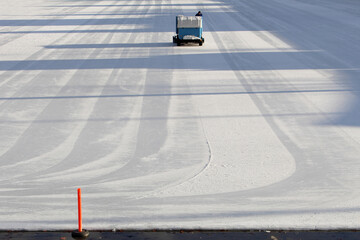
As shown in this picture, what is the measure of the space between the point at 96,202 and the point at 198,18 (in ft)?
59.7

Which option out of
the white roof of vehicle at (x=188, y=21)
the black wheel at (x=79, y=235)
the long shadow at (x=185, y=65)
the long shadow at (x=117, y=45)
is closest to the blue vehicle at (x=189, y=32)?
the white roof of vehicle at (x=188, y=21)

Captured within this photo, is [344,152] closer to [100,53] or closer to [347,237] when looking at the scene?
[347,237]

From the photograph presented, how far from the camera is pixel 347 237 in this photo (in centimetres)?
912

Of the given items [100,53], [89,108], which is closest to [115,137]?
[89,108]

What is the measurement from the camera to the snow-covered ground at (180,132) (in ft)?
33.5

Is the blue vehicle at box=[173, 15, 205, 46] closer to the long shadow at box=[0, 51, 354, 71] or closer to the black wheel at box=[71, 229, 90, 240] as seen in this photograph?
the long shadow at box=[0, 51, 354, 71]

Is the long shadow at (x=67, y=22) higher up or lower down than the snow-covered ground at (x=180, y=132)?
lower down

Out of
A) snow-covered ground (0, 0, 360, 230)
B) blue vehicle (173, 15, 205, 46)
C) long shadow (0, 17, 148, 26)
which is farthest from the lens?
long shadow (0, 17, 148, 26)

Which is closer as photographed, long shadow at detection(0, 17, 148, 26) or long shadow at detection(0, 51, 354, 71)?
long shadow at detection(0, 51, 354, 71)

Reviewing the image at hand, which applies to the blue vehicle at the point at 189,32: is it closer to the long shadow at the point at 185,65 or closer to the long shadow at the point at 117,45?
the long shadow at the point at 117,45

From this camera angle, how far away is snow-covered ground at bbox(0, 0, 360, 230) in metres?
10.2

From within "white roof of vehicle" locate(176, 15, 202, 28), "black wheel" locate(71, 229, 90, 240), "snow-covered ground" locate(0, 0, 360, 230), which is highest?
"white roof of vehicle" locate(176, 15, 202, 28)

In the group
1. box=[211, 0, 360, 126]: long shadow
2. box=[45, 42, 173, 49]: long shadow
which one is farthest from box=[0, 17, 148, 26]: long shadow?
box=[45, 42, 173, 49]: long shadow

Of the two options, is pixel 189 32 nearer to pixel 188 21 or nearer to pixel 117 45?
pixel 188 21
